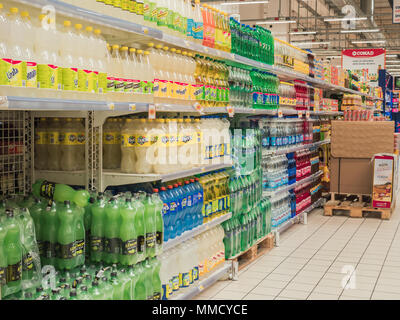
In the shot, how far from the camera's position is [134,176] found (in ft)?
12.1

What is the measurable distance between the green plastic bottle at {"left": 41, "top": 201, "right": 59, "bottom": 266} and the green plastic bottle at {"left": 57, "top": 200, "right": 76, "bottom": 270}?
0.03 meters

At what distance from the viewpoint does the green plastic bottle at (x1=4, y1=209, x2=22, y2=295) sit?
257 centimetres

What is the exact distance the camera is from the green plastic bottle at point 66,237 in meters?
3.02

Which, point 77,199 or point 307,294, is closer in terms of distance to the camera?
point 77,199

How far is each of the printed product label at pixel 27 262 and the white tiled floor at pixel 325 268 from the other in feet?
7.07

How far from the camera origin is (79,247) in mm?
3129

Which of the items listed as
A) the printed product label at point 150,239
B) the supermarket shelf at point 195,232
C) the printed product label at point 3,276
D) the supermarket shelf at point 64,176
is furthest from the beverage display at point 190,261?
the printed product label at point 3,276

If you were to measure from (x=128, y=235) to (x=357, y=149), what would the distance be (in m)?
6.32

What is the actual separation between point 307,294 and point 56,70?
3155 millimetres

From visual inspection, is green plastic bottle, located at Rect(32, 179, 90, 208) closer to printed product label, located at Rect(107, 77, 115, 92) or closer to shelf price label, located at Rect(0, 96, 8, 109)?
printed product label, located at Rect(107, 77, 115, 92)

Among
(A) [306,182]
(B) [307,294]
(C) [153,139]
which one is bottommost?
(B) [307,294]
